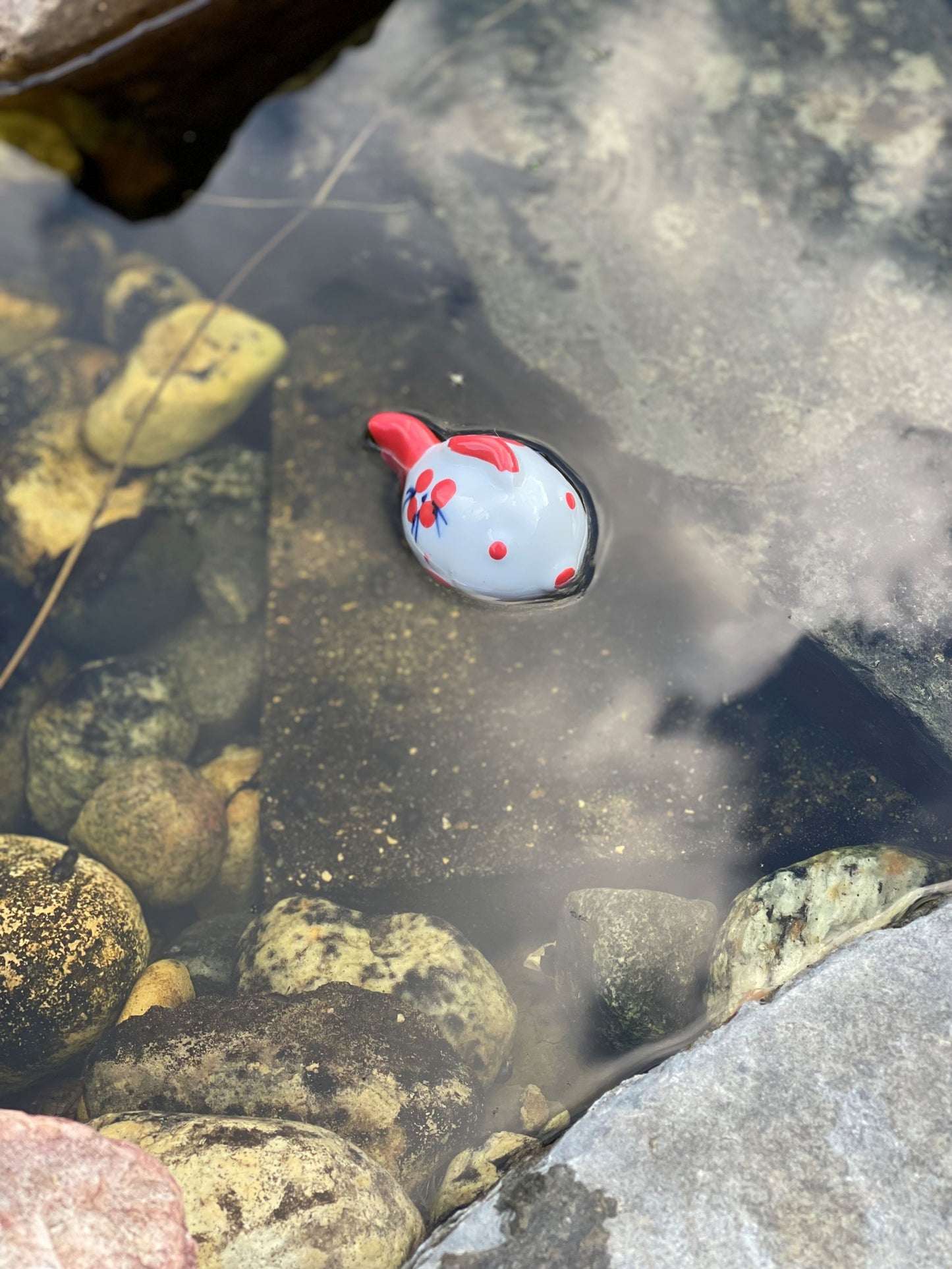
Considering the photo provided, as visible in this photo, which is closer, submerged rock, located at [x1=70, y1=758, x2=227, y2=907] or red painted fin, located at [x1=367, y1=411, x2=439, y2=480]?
red painted fin, located at [x1=367, y1=411, x2=439, y2=480]

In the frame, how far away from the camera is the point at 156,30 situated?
4328mm

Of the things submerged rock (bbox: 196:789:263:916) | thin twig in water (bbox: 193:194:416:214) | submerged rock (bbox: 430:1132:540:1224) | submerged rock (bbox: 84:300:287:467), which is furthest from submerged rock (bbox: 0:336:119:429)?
submerged rock (bbox: 430:1132:540:1224)

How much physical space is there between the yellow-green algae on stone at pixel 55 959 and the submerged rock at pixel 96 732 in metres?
0.41

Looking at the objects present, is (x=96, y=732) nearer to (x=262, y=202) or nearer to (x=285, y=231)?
(x=285, y=231)

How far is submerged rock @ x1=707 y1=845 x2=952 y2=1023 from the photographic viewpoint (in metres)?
2.41

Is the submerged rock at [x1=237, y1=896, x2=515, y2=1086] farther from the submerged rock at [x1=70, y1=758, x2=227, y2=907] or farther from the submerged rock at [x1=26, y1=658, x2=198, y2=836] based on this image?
the submerged rock at [x1=26, y1=658, x2=198, y2=836]

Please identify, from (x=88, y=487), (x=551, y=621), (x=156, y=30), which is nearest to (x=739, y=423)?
(x=551, y=621)

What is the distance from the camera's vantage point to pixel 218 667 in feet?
12.0

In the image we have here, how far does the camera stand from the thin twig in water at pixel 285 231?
388 cm

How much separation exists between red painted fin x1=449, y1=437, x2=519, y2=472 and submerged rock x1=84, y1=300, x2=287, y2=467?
1681mm

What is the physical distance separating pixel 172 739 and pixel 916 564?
9.47 ft

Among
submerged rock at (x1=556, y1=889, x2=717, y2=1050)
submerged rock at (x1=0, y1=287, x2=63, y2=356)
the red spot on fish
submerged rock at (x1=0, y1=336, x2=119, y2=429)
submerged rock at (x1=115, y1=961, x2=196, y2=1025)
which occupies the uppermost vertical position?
submerged rock at (x1=0, y1=287, x2=63, y2=356)

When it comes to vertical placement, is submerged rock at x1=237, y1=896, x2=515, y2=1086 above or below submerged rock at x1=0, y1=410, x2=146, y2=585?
below

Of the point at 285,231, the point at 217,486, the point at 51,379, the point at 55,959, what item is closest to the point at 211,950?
the point at 55,959
